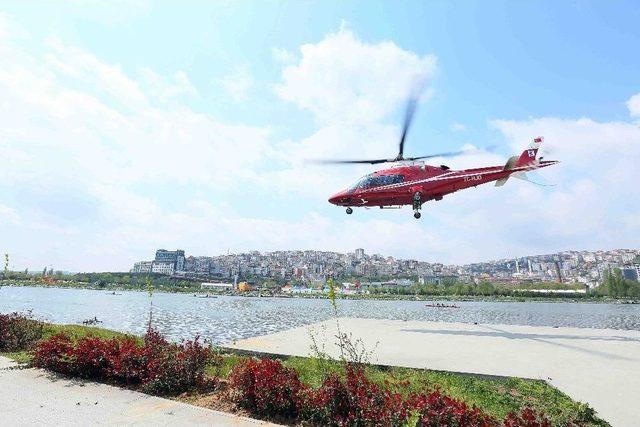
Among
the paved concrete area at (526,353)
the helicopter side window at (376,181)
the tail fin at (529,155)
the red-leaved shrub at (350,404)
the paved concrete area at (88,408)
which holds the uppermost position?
the tail fin at (529,155)

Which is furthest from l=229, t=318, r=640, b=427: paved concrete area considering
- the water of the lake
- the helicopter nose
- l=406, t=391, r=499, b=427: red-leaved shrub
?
the water of the lake

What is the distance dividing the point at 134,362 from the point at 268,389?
3.82m

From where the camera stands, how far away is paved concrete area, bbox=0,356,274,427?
621cm

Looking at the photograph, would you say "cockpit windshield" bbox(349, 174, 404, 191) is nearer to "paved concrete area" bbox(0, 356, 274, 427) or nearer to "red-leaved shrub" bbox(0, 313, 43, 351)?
"paved concrete area" bbox(0, 356, 274, 427)

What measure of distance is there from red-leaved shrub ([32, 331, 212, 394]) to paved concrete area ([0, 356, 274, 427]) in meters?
0.40

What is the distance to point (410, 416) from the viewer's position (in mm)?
5480

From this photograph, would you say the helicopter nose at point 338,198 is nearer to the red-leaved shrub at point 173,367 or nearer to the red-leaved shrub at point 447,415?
the red-leaved shrub at point 173,367

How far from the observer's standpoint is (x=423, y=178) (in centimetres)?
1958

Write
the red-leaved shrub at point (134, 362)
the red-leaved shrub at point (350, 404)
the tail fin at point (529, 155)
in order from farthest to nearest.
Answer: the tail fin at point (529, 155), the red-leaved shrub at point (134, 362), the red-leaved shrub at point (350, 404)

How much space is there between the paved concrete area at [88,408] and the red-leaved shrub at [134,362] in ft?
1.31

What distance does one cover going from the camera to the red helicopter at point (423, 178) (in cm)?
1898

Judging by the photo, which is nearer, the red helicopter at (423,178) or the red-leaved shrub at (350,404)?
the red-leaved shrub at (350,404)

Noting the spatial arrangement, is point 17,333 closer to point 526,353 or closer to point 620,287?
point 526,353

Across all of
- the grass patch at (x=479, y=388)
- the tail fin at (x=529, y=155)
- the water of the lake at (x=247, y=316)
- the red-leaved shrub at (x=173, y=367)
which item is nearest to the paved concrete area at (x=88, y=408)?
the red-leaved shrub at (x=173, y=367)
